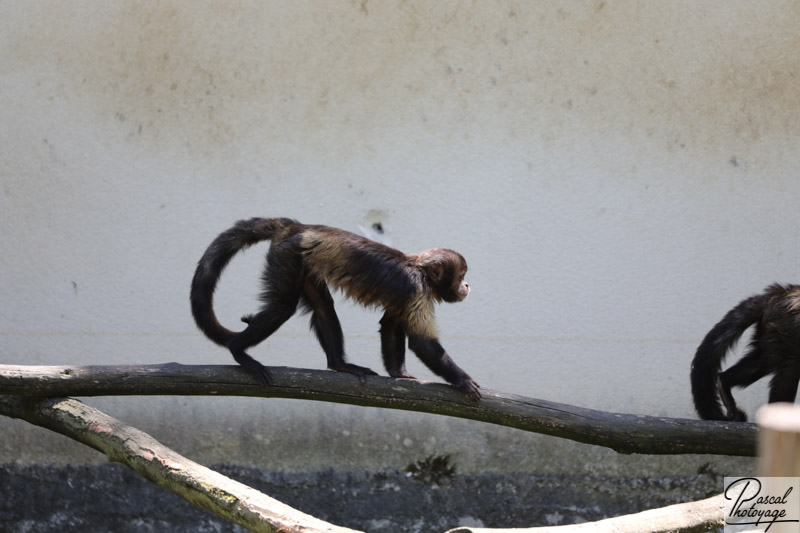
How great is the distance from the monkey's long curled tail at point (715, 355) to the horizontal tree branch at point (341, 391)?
2.14ft

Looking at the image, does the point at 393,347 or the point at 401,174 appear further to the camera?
the point at 401,174

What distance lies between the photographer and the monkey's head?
158 inches

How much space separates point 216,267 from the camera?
4016 millimetres

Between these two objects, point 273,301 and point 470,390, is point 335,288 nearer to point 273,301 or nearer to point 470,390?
point 273,301

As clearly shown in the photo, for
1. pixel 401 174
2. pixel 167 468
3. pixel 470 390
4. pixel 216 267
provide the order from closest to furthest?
1. pixel 167 468
2. pixel 470 390
3. pixel 216 267
4. pixel 401 174

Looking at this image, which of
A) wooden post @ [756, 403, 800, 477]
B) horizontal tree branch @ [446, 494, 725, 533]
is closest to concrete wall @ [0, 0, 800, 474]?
horizontal tree branch @ [446, 494, 725, 533]

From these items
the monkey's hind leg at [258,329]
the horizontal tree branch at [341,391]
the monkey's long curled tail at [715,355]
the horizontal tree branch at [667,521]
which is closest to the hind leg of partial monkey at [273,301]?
the monkey's hind leg at [258,329]

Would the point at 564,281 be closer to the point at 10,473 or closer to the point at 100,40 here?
the point at 100,40

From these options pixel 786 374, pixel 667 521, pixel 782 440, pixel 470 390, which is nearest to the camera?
pixel 782 440

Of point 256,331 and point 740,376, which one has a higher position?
point 256,331

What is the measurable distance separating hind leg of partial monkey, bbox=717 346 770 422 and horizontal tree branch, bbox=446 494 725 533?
1338 millimetres

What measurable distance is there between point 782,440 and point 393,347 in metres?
2.17

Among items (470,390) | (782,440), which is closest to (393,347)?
(470,390)

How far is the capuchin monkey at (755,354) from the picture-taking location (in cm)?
430
